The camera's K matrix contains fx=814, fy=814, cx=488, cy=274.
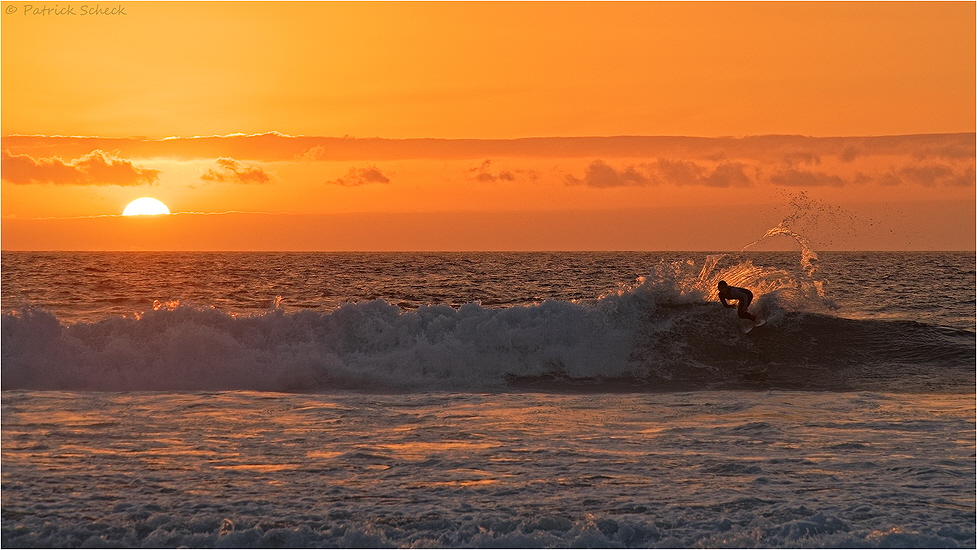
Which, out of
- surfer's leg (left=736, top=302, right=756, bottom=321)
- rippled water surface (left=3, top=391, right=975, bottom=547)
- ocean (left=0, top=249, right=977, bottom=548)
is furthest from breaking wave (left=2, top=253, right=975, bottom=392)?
rippled water surface (left=3, top=391, right=975, bottom=547)

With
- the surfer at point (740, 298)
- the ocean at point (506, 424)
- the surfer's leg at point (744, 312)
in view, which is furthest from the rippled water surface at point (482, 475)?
the surfer's leg at point (744, 312)

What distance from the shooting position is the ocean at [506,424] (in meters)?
7.87

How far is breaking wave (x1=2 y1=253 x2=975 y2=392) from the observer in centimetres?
1664

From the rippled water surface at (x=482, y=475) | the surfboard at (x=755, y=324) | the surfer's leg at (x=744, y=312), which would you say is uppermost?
the surfer's leg at (x=744, y=312)

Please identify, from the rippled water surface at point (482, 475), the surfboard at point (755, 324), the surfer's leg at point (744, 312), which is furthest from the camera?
the surfboard at point (755, 324)

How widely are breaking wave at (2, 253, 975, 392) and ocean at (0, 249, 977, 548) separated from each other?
7 cm

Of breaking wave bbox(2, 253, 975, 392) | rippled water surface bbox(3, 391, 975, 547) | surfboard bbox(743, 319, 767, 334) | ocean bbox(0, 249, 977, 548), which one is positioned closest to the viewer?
rippled water surface bbox(3, 391, 975, 547)

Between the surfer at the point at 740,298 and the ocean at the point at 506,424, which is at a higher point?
the surfer at the point at 740,298

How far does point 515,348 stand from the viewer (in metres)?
19.1

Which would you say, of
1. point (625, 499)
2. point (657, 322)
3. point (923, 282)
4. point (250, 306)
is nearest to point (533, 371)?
point (657, 322)

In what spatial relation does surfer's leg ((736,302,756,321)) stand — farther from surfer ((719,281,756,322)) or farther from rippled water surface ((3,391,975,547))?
rippled water surface ((3,391,975,547))

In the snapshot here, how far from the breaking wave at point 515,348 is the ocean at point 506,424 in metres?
0.07

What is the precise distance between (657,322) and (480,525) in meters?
14.1

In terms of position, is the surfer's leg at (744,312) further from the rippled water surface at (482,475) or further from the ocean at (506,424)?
the rippled water surface at (482,475)
